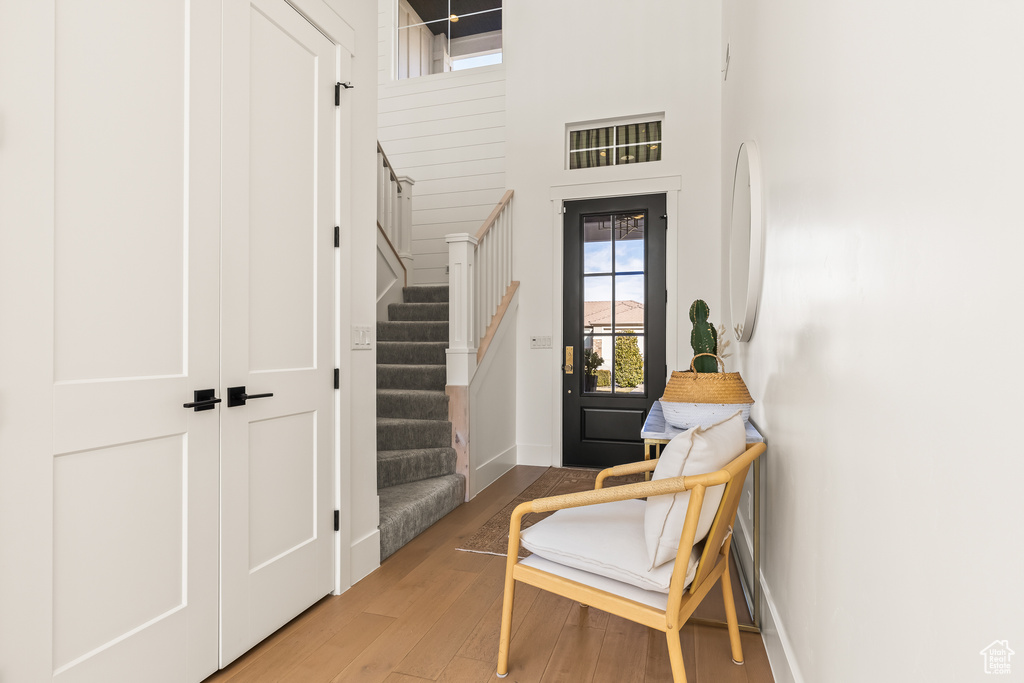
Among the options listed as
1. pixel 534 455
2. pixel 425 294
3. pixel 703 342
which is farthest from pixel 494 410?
pixel 703 342

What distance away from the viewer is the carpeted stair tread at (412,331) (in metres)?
4.75

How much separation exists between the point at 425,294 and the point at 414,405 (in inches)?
72.5

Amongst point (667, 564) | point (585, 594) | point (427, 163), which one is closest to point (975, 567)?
point (667, 564)

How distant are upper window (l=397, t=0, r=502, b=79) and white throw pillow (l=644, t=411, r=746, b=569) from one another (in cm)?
532

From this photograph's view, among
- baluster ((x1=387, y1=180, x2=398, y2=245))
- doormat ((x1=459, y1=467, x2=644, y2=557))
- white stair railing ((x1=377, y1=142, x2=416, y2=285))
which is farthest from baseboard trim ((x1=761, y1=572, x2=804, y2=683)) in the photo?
baluster ((x1=387, y1=180, x2=398, y2=245))

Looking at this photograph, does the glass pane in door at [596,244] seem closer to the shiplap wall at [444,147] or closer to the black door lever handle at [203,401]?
the shiplap wall at [444,147]

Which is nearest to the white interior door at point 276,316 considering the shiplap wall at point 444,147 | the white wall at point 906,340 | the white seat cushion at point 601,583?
the white seat cushion at point 601,583

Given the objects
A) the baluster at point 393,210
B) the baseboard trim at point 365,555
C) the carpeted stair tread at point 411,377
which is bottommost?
the baseboard trim at point 365,555

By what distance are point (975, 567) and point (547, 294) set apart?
4283 mm

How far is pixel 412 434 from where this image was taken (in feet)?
12.2

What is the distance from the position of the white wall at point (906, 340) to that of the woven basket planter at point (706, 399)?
50cm

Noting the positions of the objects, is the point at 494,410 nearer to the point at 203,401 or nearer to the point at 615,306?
the point at 615,306

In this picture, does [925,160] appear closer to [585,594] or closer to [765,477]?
[585,594]

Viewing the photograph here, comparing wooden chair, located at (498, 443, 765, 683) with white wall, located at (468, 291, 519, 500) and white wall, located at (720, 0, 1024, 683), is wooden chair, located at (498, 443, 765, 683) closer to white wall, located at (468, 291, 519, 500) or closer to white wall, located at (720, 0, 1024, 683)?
white wall, located at (720, 0, 1024, 683)
